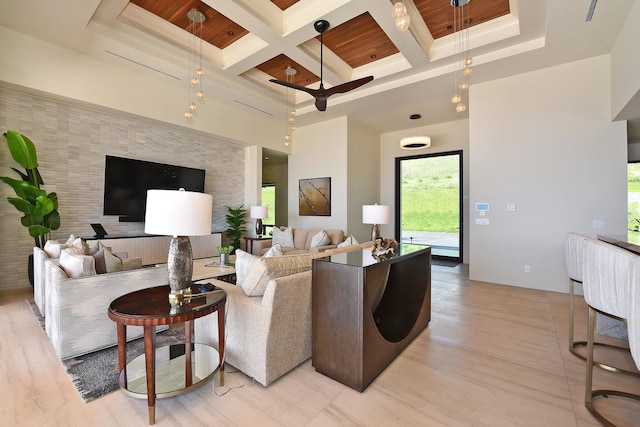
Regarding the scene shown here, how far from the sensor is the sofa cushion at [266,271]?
2.04 meters

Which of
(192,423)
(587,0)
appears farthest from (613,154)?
(192,423)

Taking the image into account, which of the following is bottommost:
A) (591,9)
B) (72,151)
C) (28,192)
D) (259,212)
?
(259,212)

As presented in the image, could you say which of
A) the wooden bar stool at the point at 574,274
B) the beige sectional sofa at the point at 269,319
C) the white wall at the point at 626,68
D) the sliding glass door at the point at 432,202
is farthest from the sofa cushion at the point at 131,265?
the sliding glass door at the point at 432,202

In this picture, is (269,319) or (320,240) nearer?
(269,319)

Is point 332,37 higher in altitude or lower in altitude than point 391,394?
higher

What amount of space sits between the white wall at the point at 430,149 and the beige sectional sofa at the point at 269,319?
19.0 ft

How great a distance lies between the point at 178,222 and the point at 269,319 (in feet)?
2.84

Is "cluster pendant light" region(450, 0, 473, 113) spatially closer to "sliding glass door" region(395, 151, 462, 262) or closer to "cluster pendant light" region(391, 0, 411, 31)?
"cluster pendant light" region(391, 0, 411, 31)

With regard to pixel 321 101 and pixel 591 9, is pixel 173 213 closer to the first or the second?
pixel 321 101

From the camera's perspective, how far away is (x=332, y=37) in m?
4.28

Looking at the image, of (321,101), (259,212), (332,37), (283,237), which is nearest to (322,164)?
(259,212)

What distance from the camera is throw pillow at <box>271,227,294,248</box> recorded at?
6217 mm

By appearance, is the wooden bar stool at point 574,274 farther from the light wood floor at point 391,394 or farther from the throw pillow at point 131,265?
the throw pillow at point 131,265

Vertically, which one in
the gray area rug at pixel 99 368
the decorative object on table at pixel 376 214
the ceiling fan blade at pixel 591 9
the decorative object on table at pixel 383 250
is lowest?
the gray area rug at pixel 99 368
